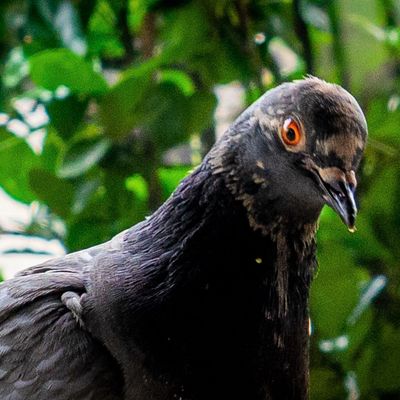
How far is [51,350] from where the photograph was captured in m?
1.94

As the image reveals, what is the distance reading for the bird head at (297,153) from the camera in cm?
172

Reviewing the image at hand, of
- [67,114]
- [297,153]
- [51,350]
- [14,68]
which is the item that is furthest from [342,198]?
[14,68]

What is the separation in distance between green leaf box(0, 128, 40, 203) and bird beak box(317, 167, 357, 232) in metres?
1.63

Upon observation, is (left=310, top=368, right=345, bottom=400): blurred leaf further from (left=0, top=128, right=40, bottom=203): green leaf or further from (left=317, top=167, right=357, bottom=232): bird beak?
(left=317, top=167, right=357, bottom=232): bird beak

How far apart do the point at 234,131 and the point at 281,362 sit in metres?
0.49

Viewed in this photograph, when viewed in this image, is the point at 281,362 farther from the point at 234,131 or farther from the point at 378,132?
the point at 378,132

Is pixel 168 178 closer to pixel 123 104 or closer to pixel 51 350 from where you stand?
pixel 123 104

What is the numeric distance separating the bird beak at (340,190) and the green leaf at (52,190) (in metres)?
1.47

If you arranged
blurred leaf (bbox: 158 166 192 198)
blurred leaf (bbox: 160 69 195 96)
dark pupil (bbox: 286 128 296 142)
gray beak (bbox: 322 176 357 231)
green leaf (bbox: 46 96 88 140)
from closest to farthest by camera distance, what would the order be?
gray beak (bbox: 322 176 357 231) < dark pupil (bbox: 286 128 296 142) < green leaf (bbox: 46 96 88 140) < blurred leaf (bbox: 158 166 192 198) < blurred leaf (bbox: 160 69 195 96)

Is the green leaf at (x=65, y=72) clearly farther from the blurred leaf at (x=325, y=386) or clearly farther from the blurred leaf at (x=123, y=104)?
the blurred leaf at (x=325, y=386)

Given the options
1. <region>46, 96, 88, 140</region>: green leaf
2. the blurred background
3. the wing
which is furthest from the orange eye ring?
<region>46, 96, 88, 140</region>: green leaf

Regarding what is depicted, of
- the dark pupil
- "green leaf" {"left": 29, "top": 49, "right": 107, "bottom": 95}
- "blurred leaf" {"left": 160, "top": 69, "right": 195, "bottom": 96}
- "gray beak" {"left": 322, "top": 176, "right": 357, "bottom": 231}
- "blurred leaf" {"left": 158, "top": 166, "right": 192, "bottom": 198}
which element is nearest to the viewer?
"gray beak" {"left": 322, "top": 176, "right": 357, "bottom": 231}

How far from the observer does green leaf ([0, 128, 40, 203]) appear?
10.4 ft

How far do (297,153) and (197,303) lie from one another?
39 cm
